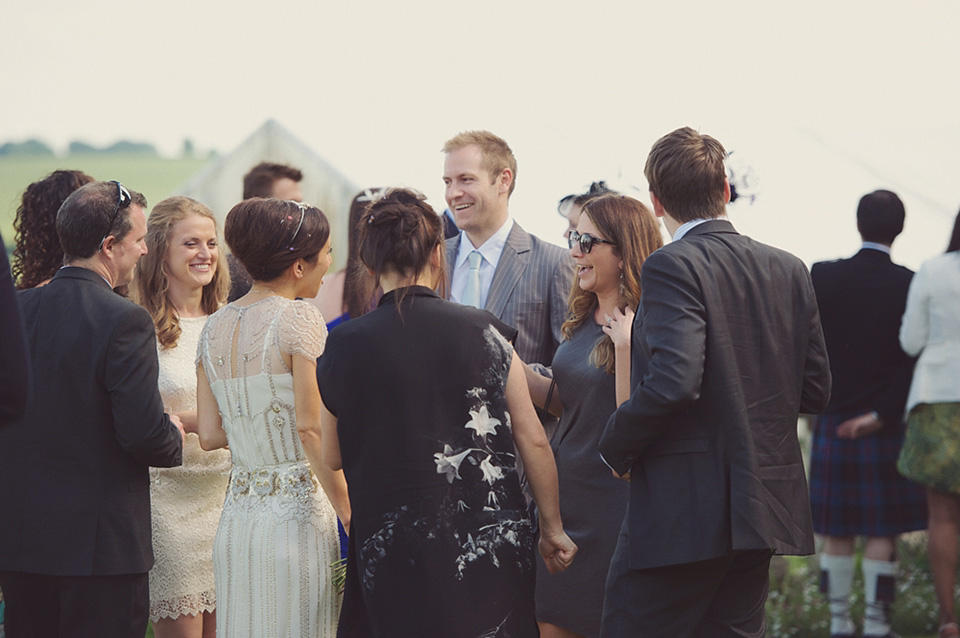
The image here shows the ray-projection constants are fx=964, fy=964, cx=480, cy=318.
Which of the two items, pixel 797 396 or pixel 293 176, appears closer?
pixel 797 396

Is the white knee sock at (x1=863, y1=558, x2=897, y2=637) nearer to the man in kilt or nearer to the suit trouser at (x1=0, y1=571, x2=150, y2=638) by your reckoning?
the man in kilt

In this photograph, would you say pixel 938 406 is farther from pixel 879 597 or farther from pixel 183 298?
pixel 183 298

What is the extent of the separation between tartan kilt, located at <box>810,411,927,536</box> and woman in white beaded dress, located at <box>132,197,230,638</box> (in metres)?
3.09

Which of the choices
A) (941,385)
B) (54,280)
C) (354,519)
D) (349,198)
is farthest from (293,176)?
(941,385)

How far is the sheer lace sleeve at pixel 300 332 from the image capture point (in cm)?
270

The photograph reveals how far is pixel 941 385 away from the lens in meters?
4.39

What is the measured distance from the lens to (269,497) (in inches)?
107

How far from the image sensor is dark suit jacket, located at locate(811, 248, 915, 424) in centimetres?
481

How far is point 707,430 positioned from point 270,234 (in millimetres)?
1327

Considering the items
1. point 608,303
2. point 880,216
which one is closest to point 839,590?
point 880,216

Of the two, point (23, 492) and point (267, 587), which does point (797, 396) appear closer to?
point (267, 587)

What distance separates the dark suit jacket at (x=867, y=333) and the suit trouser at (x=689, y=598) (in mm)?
2522

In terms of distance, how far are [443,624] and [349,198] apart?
4.86 meters

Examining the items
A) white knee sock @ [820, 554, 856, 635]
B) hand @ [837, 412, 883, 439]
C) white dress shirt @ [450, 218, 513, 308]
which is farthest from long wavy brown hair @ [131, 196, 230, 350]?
white knee sock @ [820, 554, 856, 635]
